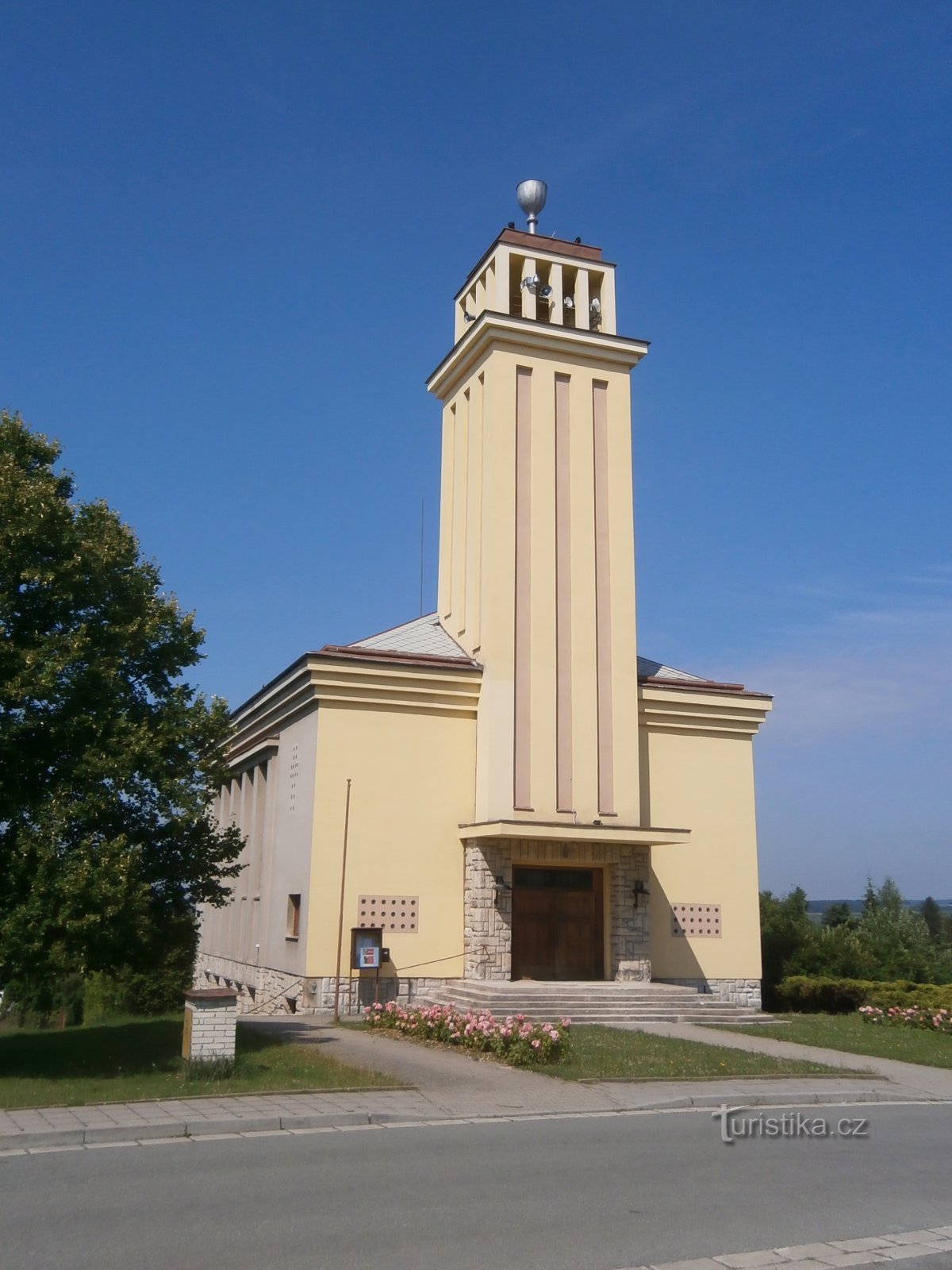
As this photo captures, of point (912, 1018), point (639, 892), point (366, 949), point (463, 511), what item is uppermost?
point (463, 511)

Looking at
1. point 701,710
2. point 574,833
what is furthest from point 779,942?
point 574,833

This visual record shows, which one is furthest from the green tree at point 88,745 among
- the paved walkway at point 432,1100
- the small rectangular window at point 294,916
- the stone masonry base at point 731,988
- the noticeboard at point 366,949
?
the stone masonry base at point 731,988

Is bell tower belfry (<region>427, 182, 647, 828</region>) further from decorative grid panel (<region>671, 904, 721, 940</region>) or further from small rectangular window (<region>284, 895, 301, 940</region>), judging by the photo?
small rectangular window (<region>284, 895, 301, 940</region>)

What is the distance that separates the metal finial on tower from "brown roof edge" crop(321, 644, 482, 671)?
481 inches

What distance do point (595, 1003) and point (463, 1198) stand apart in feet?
46.8

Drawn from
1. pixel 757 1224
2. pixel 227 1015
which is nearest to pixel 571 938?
pixel 227 1015

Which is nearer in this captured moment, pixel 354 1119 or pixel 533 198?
pixel 354 1119

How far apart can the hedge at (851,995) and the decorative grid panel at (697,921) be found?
315cm

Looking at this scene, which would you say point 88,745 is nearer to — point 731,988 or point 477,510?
point 477,510

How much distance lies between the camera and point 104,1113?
10844mm

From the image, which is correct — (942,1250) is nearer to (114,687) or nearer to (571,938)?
(114,687)

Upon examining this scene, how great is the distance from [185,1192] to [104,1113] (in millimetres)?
3257

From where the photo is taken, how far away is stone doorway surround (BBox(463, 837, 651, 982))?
23.3 metres

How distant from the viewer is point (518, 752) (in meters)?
24.6
